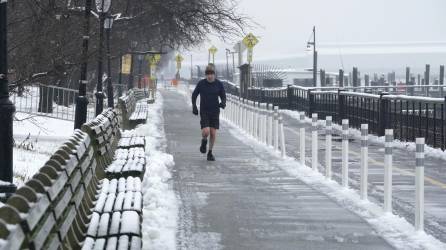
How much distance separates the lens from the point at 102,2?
69.3 ft

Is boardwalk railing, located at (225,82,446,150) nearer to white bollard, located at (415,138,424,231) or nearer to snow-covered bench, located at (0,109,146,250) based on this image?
white bollard, located at (415,138,424,231)

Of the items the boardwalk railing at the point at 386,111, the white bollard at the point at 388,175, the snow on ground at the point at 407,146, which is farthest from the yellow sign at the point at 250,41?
the white bollard at the point at 388,175

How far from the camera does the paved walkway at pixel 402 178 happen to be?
9.25 m

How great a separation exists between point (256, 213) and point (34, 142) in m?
12.5

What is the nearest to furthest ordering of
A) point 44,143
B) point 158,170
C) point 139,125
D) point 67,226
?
point 67,226, point 158,170, point 44,143, point 139,125

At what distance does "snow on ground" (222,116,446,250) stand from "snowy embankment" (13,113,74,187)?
160 inches

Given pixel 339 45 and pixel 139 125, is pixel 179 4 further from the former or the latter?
pixel 339 45

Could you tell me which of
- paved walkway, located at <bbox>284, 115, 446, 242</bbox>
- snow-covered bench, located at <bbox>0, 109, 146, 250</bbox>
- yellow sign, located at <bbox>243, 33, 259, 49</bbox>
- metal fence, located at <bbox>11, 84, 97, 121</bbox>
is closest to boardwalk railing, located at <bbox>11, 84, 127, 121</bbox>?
metal fence, located at <bbox>11, 84, 97, 121</bbox>

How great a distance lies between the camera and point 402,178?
13.2 meters

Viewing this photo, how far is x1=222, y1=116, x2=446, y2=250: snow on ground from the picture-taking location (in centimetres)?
749

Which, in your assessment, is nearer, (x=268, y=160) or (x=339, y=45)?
(x=268, y=160)

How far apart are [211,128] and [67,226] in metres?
10.7

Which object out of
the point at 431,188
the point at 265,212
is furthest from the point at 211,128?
the point at 265,212

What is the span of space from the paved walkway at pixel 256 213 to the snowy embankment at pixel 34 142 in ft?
7.73
